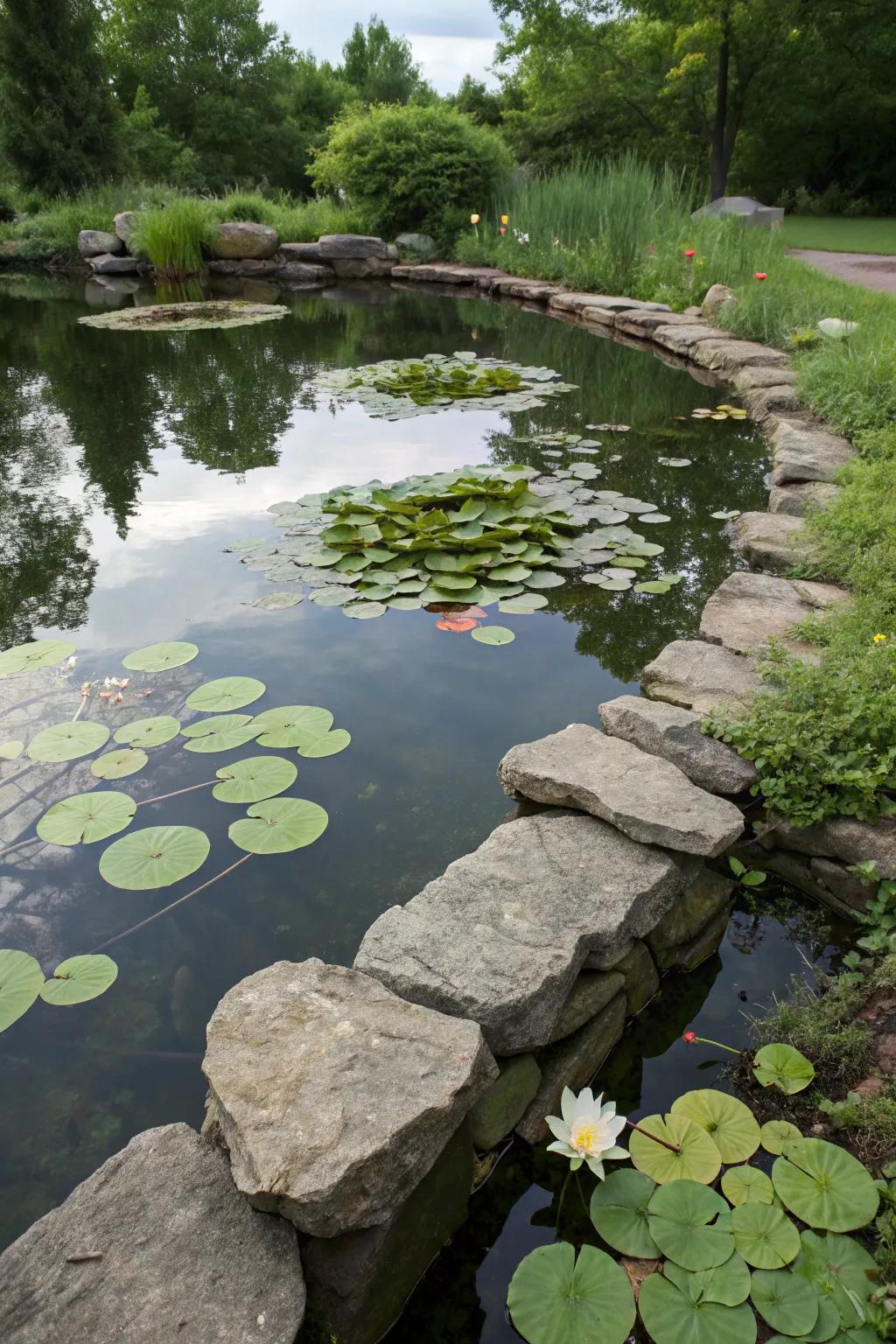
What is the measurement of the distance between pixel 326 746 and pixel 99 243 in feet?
46.7

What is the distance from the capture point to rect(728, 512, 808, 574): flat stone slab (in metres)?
3.14

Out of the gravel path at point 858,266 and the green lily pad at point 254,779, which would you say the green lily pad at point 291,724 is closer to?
the green lily pad at point 254,779

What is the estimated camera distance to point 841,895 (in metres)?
1.84

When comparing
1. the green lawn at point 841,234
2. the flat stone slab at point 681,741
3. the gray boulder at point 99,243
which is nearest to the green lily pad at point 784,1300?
the flat stone slab at point 681,741

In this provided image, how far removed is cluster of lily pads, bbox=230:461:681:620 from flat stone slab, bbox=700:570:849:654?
A: 374 mm

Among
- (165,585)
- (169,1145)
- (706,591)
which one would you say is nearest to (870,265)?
(706,591)

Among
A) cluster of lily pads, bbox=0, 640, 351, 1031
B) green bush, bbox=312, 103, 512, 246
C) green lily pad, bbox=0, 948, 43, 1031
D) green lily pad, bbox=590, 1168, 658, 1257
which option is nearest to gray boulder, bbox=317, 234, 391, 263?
green bush, bbox=312, 103, 512, 246

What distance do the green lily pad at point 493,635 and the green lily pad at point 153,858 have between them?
122 centimetres

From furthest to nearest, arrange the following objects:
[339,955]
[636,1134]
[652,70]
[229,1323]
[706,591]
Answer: [652,70] → [706,591] → [339,955] → [636,1134] → [229,1323]

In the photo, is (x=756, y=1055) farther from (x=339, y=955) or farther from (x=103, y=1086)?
(x=103, y=1086)

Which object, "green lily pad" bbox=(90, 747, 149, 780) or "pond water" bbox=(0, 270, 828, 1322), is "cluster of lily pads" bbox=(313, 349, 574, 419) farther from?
"green lily pad" bbox=(90, 747, 149, 780)

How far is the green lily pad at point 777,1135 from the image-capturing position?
1.33 meters

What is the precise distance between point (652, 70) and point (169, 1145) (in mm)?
22313

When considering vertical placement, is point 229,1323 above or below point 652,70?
below
